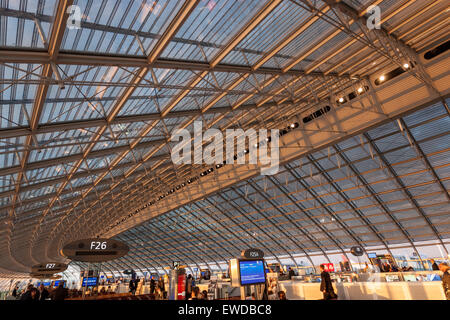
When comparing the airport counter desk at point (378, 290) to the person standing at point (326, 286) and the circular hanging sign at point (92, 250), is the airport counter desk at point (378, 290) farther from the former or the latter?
the circular hanging sign at point (92, 250)

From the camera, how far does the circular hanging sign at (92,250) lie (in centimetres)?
1111

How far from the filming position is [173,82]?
1300cm

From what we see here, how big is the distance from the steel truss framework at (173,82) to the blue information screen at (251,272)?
7.48m

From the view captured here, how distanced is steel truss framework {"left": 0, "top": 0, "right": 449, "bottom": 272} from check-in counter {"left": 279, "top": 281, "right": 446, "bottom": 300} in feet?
29.5

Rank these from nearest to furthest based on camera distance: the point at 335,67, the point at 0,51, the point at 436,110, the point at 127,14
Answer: the point at 0,51 < the point at 127,14 < the point at 335,67 < the point at 436,110

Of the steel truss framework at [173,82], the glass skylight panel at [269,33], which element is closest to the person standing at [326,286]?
the steel truss framework at [173,82]

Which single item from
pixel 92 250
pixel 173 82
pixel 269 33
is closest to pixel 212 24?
pixel 269 33

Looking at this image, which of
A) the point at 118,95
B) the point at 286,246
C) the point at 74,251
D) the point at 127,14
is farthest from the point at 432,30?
the point at 286,246

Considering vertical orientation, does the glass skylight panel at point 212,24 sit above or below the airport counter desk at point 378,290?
above

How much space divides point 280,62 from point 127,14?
7.63 m

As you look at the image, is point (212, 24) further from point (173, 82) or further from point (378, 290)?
point (378, 290)

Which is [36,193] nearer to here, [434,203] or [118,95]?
[118,95]

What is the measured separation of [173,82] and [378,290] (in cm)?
1146

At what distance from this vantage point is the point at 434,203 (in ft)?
84.8
